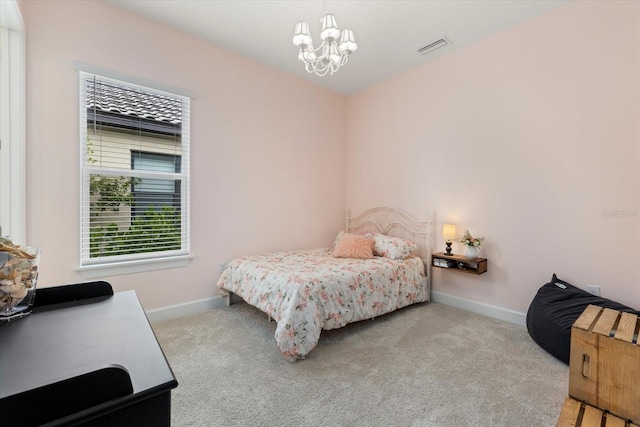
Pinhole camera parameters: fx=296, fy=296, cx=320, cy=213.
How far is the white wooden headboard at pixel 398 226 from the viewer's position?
3.58m

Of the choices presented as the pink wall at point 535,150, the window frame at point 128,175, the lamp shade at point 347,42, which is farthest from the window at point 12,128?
the pink wall at point 535,150

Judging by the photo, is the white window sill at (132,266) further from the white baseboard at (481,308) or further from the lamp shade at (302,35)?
the white baseboard at (481,308)

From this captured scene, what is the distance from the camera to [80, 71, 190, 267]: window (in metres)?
2.57

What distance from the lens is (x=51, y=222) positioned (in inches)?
94.0

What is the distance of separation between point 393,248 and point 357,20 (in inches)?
93.1

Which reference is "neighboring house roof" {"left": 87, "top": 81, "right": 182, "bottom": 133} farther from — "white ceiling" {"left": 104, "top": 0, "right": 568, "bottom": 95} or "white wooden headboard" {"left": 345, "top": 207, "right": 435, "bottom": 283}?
"white wooden headboard" {"left": 345, "top": 207, "right": 435, "bottom": 283}

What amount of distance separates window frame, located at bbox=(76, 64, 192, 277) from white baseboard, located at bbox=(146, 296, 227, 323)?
42 centimetres

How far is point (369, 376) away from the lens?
6.57ft

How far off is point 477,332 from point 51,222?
147 inches

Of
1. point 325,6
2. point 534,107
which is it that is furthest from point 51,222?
point 534,107

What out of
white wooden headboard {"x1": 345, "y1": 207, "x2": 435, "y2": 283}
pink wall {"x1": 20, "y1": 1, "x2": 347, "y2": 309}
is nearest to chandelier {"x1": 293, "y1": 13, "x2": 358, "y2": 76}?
pink wall {"x1": 20, "y1": 1, "x2": 347, "y2": 309}

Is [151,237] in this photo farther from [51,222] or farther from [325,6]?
[325,6]

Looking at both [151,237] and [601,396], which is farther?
[151,237]

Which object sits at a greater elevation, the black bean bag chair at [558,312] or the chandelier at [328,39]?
the chandelier at [328,39]
